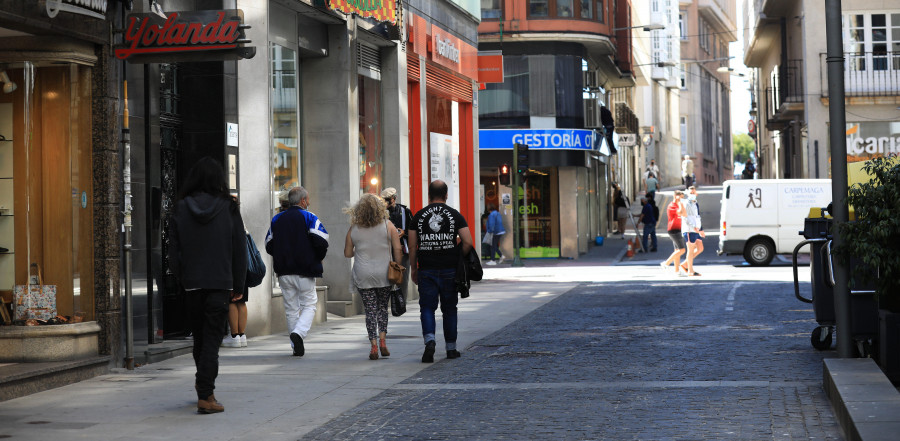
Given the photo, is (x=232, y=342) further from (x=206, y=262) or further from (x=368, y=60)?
(x=368, y=60)

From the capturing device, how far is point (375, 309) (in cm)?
1273

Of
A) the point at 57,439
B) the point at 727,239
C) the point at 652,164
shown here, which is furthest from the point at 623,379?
the point at 652,164

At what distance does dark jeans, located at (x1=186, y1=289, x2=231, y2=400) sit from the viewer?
9.03 meters

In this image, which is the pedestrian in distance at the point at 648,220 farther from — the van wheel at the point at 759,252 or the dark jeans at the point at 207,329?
the dark jeans at the point at 207,329

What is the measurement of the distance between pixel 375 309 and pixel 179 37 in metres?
3.32

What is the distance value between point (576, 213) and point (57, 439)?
102 feet

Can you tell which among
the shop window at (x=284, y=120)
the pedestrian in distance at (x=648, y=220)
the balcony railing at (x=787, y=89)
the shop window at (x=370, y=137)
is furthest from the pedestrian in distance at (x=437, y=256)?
the balcony railing at (x=787, y=89)

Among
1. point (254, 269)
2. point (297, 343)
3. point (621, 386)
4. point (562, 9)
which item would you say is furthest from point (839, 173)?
point (562, 9)

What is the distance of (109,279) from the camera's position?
1149 centimetres

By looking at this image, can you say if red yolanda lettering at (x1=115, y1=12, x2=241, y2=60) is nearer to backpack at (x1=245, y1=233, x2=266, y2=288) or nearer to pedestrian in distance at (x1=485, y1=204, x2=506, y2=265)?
backpack at (x1=245, y1=233, x2=266, y2=288)

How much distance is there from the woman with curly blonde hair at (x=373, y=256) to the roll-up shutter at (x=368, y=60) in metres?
6.97

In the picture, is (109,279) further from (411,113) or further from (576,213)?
(576,213)

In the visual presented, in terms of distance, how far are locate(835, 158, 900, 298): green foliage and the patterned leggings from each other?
460 centimetres

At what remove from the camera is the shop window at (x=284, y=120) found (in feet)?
55.0
